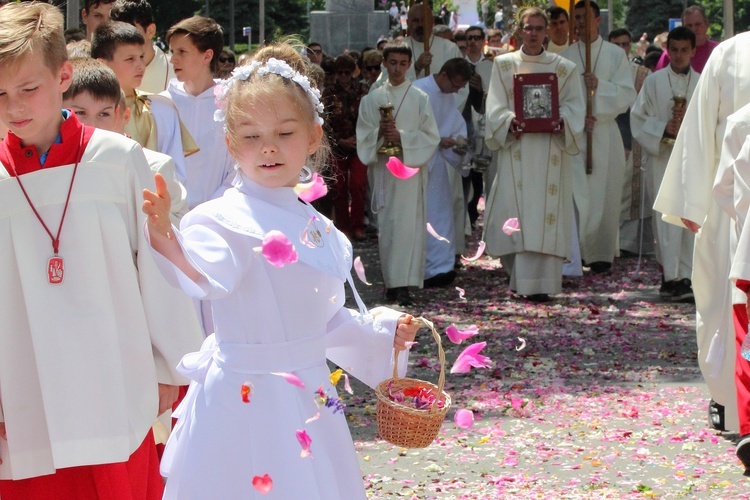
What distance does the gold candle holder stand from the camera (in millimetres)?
10508

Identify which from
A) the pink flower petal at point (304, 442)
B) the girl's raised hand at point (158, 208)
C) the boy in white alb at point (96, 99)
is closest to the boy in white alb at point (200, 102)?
the boy in white alb at point (96, 99)

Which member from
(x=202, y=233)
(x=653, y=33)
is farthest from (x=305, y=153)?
(x=653, y=33)

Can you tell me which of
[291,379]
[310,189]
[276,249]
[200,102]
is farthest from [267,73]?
[200,102]

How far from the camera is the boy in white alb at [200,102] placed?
6477 mm

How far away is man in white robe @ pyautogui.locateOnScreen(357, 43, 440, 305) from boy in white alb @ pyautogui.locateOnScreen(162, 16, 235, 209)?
3.94 m

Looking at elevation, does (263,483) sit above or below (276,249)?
below

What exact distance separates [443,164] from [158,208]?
28.7ft

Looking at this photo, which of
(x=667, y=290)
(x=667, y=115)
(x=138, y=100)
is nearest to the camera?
(x=138, y=100)

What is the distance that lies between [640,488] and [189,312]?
8.54ft

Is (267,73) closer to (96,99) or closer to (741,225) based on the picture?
(96,99)

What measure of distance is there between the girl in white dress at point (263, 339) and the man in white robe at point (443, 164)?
7.94 metres

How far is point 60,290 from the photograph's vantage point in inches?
136

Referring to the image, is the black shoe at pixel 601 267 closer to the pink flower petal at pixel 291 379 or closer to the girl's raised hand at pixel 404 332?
the girl's raised hand at pixel 404 332

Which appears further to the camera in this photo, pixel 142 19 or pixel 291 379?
pixel 142 19
